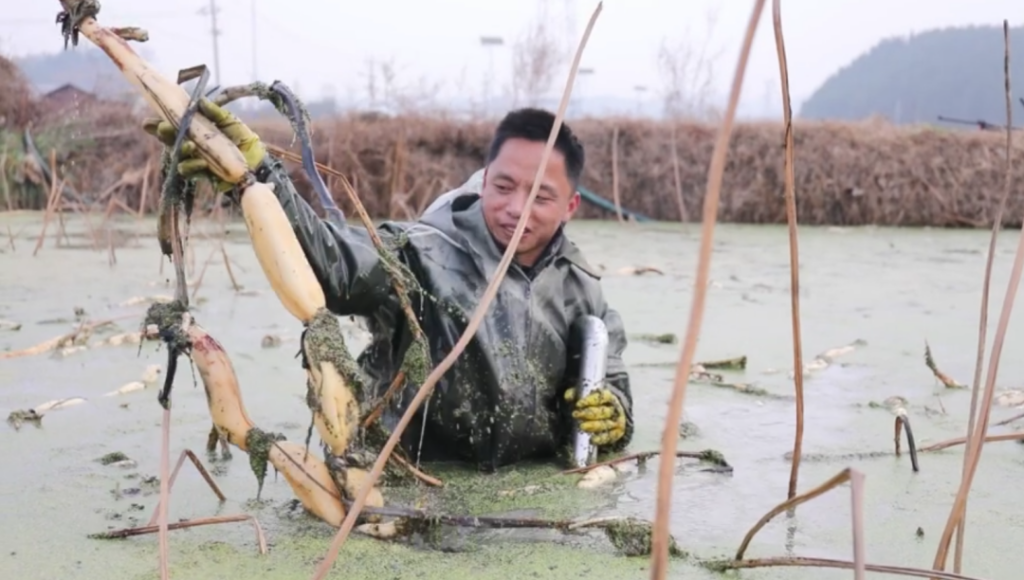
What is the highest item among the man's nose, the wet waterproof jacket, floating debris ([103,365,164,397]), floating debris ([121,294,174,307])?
the man's nose

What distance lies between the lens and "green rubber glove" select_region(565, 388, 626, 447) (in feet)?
7.74

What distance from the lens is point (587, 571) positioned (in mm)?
1688

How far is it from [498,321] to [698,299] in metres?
1.68

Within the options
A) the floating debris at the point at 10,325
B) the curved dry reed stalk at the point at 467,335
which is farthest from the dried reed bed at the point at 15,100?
the curved dry reed stalk at the point at 467,335

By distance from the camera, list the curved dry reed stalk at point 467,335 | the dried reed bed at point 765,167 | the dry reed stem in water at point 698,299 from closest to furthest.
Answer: the dry reed stem in water at point 698,299, the curved dry reed stalk at point 467,335, the dried reed bed at point 765,167

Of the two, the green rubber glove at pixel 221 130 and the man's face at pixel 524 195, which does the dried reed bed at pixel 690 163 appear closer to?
the man's face at pixel 524 195

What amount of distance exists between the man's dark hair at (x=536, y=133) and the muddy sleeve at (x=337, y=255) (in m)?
0.48

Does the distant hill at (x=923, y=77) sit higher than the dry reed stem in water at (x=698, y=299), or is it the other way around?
the distant hill at (x=923, y=77)

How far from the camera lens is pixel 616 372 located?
257cm

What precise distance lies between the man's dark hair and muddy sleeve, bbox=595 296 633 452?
358 mm

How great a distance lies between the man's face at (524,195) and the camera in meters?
2.31

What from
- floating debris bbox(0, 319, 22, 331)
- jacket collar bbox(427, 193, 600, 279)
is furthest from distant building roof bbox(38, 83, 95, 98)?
jacket collar bbox(427, 193, 600, 279)

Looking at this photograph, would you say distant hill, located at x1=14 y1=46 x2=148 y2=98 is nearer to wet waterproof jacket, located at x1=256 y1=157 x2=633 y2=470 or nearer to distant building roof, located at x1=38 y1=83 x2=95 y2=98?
distant building roof, located at x1=38 y1=83 x2=95 y2=98

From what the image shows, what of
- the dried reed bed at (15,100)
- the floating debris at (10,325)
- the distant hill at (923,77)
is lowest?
the floating debris at (10,325)
